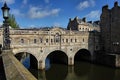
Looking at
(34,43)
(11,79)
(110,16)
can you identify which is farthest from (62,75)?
(11,79)

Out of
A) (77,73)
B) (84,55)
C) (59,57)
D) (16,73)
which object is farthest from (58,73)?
(16,73)

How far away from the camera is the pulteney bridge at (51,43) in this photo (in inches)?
1477

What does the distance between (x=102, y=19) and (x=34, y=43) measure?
2279 cm

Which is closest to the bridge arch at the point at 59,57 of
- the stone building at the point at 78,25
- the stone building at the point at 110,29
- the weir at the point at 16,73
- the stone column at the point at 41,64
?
the stone column at the point at 41,64

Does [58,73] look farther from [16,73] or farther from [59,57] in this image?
[16,73]

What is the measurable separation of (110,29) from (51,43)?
17.9 meters

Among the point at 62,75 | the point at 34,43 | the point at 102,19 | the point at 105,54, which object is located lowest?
the point at 62,75

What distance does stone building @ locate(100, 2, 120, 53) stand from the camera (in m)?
45.0

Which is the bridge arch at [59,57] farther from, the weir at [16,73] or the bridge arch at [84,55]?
the weir at [16,73]

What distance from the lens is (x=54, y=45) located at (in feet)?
136

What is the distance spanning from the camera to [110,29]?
47125 millimetres

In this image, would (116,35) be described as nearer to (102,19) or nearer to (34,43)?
(102,19)

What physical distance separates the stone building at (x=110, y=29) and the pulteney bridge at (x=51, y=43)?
258 cm

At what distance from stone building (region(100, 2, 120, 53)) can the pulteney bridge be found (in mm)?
2577
